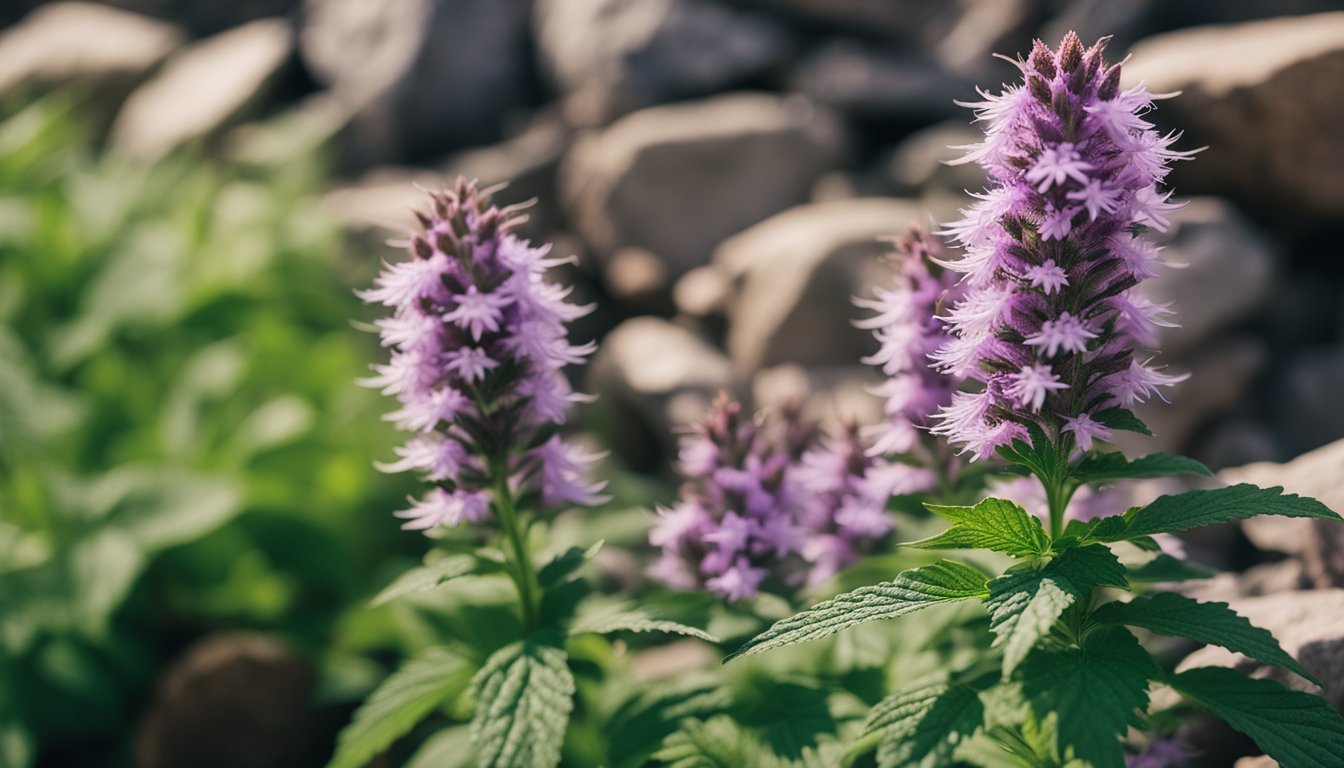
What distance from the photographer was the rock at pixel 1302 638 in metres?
2.65

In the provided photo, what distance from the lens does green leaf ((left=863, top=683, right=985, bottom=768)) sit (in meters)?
2.02

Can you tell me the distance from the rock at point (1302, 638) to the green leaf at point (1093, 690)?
619 millimetres

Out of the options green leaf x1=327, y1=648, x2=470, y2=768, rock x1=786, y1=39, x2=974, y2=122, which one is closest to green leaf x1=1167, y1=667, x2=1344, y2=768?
green leaf x1=327, y1=648, x2=470, y2=768

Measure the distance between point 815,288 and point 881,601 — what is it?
3247mm

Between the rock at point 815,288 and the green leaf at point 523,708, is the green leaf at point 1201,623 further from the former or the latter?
the rock at point 815,288

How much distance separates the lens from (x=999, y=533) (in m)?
2.15

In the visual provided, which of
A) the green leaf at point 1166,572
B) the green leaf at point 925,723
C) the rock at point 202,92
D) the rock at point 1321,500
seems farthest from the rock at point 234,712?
the rock at point 202,92

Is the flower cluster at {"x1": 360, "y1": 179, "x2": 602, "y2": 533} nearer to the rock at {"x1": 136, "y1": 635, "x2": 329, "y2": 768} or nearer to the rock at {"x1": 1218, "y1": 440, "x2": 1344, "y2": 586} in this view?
the rock at {"x1": 136, "y1": 635, "x2": 329, "y2": 768}

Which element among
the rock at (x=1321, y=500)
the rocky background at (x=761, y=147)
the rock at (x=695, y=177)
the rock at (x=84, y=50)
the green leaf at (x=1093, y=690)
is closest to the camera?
the green leaf at (x=1093, y=690)

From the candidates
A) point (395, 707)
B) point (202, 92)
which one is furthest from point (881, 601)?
point (202, 92)

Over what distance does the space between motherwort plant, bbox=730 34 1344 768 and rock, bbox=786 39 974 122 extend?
4.40m

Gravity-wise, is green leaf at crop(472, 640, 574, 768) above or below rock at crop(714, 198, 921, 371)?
below

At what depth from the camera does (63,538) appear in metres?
4.23

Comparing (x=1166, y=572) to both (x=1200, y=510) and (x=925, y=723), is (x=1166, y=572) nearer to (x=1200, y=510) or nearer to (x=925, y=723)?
(x=1200, y=510)
